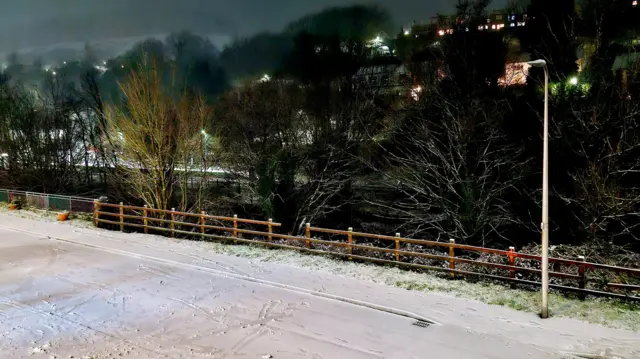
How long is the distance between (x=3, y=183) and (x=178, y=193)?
1687cm

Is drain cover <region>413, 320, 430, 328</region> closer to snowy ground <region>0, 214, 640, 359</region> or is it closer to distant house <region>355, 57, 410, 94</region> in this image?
snowy ground <region>0, 214, 640, 359</region>

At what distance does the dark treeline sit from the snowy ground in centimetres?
758

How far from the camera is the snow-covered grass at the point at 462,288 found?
8.89 meters

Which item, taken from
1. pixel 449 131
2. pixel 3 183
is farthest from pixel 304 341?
pixel 3 183

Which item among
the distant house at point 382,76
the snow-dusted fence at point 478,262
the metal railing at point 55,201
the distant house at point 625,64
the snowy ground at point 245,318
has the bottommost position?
the snowy ground at point 245,318

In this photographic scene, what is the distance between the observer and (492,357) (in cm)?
710

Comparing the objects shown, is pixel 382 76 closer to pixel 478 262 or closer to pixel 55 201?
pixel 478 262

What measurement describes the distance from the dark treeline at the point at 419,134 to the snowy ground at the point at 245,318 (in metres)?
7.58

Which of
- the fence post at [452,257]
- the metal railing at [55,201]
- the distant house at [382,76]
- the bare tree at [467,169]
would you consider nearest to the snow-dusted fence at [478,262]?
the fence post at [452,257]

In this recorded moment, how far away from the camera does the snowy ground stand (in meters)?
7.33

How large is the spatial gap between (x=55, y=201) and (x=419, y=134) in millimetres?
18877

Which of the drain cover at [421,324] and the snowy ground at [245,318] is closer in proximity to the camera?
the snowy ground at [245,318]

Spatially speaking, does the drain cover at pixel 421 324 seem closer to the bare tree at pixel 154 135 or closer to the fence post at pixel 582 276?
the fence post at pixel 582 276

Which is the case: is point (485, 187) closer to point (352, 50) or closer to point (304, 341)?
point (304, 341)
